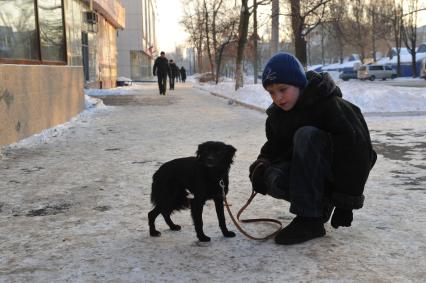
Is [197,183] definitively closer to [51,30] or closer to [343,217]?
[343,217]

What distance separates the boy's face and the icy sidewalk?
37.3 inches

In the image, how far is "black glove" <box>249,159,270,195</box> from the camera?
336 cm

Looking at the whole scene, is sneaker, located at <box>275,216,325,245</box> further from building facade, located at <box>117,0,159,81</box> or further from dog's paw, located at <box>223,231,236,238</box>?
building facade, located at <box>117,0,159,81</box>

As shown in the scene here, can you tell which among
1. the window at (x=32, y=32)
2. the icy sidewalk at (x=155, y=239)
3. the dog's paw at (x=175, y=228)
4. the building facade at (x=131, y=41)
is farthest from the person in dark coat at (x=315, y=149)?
the building facade at (x=131, y=41)

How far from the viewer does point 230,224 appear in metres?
3.70

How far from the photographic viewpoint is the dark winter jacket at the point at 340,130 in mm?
2957

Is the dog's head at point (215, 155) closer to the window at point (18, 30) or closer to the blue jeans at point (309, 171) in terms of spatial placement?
the blue jeans at point (309, 171)

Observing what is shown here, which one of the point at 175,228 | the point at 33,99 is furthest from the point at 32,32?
the point at 175,228

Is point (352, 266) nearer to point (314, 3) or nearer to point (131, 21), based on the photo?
point (314, 3)

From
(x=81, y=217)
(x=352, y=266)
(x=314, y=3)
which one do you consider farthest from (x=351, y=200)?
(x=314, y=3)

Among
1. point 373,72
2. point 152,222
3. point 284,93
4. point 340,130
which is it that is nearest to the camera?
point 340,130

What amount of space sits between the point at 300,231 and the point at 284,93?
0.91m

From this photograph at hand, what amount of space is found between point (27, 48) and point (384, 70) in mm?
43136

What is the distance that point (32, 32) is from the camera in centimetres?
924
